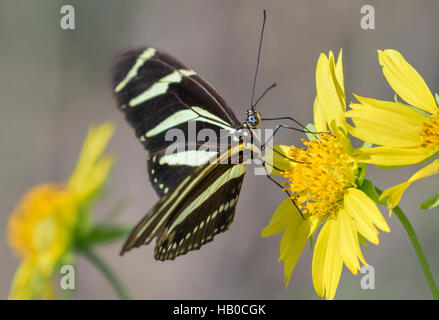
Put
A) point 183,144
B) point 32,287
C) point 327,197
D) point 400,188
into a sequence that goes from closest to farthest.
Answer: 1. point 400,188
2. point 327,197
3. point 183,144
4. point 32,287

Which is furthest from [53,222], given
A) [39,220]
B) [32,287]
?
[32,287]

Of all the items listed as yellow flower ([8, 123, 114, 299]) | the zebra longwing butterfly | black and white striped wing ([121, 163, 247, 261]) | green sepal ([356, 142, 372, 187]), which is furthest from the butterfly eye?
yellow flower ([8, 123, 114, 299])

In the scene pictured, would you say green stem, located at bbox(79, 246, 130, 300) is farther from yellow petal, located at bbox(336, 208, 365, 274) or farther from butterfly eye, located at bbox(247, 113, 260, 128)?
yellow petal, located at bbox(336, 208, 365, 274)

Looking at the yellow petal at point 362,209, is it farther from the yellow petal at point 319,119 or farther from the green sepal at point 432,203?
the yellow petal at point 319,119

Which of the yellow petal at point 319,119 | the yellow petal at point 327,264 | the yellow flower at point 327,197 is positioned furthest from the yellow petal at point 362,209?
the yellow petal at point 319,119

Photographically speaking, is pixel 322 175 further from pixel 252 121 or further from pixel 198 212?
pixel 198 212
